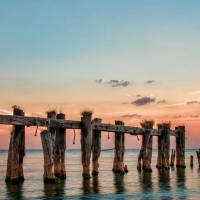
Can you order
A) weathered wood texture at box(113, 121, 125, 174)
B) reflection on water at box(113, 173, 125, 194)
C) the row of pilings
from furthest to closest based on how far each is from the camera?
→ weathered wood texture at box(113, 121, 125, 174)
reflection on water at box(113, 173, 125, 194)
the row of pilings

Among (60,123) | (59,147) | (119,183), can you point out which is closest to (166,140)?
(119,183)

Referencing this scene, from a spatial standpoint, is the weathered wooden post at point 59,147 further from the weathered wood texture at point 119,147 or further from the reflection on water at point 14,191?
the weathered wood texture at point 119,147

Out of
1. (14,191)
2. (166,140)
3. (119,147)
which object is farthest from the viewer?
(166,140)

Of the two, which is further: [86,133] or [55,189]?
[86,133]

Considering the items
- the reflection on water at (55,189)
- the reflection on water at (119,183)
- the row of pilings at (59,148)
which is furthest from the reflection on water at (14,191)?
the reflection on water at (119,183)

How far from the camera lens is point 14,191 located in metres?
20.9

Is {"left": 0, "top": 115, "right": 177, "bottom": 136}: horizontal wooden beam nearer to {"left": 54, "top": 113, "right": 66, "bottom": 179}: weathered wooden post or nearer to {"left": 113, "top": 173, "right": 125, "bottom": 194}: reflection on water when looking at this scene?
{"left": 54, "top": 113, "right": 66, "bottom": 179}: weathered wooden post

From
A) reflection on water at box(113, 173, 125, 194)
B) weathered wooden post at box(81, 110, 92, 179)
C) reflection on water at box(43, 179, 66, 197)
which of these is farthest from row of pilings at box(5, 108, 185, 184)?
reflection on water at box(113, 173, 125, 194)

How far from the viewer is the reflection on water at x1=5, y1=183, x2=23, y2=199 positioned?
1958 cm

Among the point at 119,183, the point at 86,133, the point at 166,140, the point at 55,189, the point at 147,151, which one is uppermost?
the point at 86,133

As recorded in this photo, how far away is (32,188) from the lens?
22.6 meters

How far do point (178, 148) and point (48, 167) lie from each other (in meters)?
18.5

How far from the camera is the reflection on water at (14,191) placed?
1958 centimetres

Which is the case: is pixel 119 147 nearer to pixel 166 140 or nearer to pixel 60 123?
pixel 166 140
